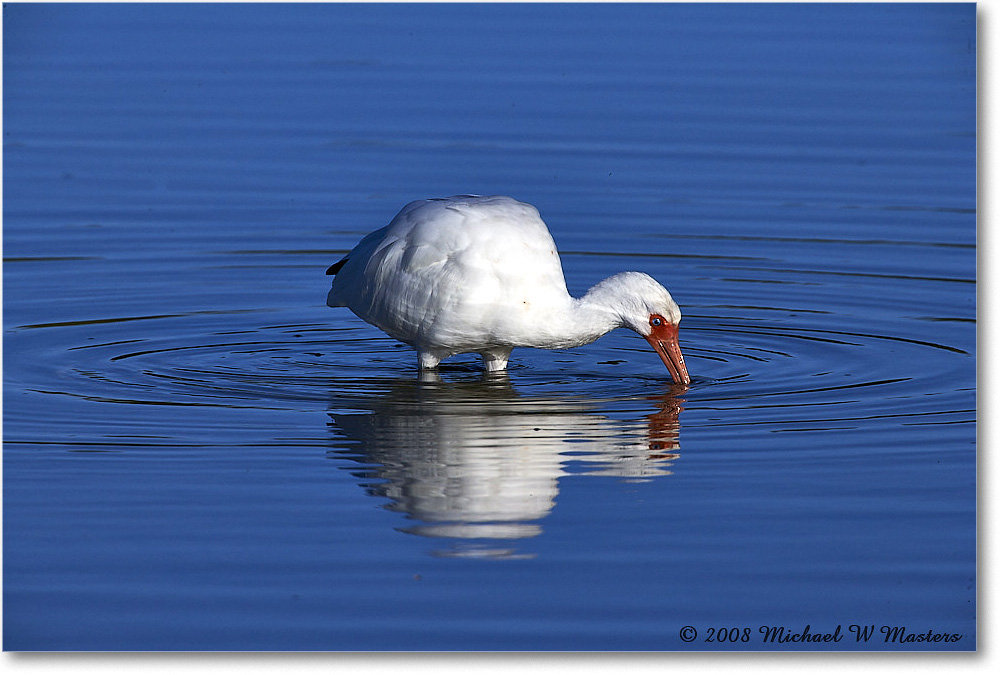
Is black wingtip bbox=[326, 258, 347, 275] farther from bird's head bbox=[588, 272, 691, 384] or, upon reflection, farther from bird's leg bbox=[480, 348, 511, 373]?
bird's head bbox=[588, 272, 691, 384]

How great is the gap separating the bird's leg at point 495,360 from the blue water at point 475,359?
114 mm

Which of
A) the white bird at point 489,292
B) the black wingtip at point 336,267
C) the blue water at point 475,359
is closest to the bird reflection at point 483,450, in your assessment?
the blue water at point 475,359

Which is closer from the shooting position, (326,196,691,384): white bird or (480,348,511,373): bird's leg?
(326,196,691,384): white bird

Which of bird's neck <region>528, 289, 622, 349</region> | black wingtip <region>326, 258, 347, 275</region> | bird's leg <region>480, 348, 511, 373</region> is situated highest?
black wingtip <region>326, 258, 347, 275</region>

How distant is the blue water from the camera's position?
23.7ft

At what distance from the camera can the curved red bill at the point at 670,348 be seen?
1034 centimetres

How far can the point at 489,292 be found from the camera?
394 inches

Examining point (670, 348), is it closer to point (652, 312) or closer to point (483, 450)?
point (652, 312)

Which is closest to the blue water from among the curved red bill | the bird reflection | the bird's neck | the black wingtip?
the bird reflection

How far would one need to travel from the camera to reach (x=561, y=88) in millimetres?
17328

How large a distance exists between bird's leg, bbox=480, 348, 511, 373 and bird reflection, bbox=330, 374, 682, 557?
0.08 metres

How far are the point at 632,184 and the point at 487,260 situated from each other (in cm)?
550

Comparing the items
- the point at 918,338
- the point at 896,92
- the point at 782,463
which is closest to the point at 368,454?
the point at 782,463

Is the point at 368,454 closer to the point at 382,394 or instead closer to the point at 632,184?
the point at 382,394
